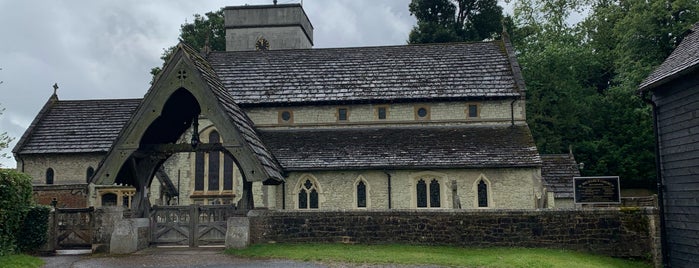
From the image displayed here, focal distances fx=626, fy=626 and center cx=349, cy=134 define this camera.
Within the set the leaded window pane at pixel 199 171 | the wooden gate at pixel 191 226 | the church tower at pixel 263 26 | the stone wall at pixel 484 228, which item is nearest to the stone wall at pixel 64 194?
the leaded window pane at pixel 199 171

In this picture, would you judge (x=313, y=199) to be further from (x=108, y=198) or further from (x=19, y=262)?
(x=19, y=262)

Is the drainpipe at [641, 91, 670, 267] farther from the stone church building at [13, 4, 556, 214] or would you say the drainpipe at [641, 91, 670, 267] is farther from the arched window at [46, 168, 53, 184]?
the arched window at [46, 168, 53, 184]

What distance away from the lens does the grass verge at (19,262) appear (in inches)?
594

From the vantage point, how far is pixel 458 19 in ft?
194

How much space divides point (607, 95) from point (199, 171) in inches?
1296

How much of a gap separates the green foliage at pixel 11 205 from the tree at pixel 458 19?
138ft

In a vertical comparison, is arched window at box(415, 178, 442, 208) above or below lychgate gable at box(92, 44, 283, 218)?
below

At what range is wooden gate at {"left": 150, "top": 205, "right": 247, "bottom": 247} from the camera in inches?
760

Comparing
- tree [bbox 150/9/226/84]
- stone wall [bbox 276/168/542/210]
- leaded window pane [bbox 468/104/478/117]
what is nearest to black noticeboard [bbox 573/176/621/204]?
stone wall [bbox 276/168/542/210]

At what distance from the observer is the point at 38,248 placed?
60.4 feet

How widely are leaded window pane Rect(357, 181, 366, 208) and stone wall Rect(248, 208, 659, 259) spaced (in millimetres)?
7981

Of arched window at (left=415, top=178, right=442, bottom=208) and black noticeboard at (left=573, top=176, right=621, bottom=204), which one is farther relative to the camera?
arched window at (left=415, top=178, right=442, bottom=208)

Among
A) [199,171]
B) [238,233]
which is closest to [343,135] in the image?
[199,171]

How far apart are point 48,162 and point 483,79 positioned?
2271 centimetres
